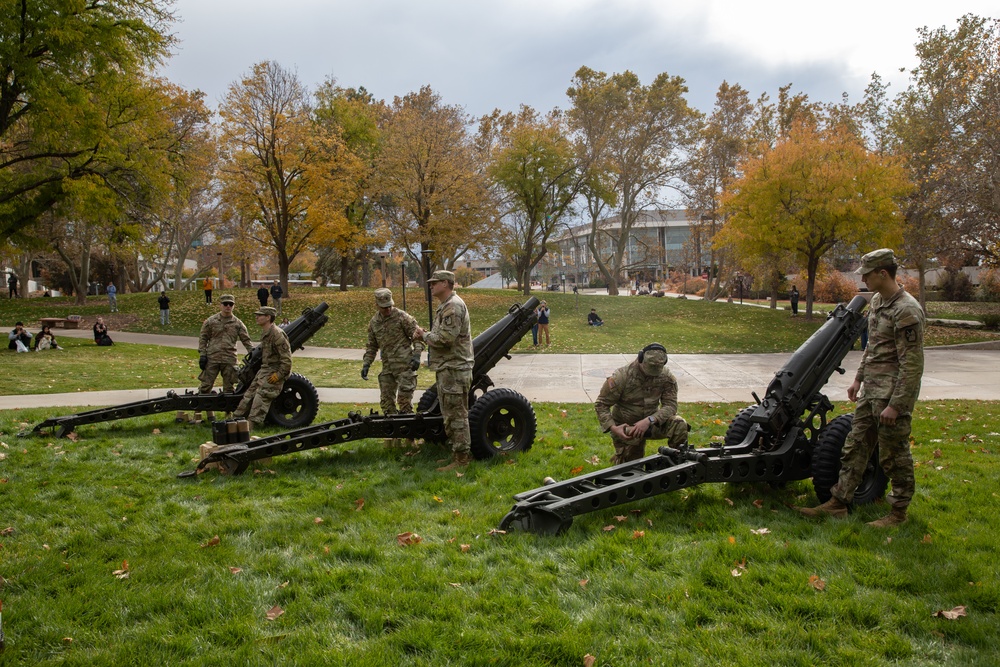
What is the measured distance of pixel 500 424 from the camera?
23.0 ft

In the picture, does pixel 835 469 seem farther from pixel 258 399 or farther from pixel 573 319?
pixel 573 319

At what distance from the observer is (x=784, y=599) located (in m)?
3.56

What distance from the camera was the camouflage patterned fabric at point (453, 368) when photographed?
637 centimetres

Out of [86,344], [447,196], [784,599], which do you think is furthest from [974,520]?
[447,196]

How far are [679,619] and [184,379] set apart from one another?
12.6 m

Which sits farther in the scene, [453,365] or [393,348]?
[393,348]

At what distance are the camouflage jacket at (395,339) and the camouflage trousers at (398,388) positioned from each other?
3.5 inches

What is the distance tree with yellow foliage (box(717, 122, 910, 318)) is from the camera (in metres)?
24.3

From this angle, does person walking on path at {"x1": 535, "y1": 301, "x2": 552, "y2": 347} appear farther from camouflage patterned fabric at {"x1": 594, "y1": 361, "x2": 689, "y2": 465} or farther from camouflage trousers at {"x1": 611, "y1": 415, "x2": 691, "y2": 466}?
camouflage trousers at {"x1": 611, "y1": 415, "x2": 691, "y2": 466}

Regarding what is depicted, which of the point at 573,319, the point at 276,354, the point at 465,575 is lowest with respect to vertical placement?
the point at 465,575

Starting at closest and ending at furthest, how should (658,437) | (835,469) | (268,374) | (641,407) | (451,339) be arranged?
(835,469), (658,437), (641,407), (451,339), (268,374)

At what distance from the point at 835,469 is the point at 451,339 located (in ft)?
11.4

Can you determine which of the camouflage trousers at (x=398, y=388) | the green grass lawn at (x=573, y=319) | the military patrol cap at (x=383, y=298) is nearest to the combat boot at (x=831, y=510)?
the camouflage trousers at (x=398, y=388)

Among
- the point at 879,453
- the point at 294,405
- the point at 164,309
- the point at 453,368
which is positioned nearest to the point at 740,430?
the point at 879,453
